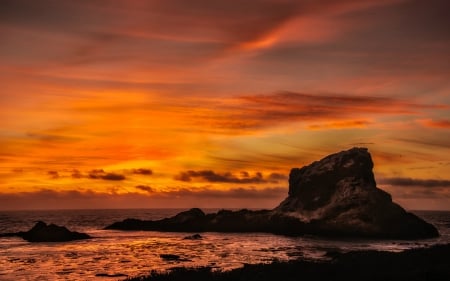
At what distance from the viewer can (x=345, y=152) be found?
117500 millimetres

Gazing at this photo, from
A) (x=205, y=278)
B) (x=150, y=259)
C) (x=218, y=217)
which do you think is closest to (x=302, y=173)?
(x=218, y=217)

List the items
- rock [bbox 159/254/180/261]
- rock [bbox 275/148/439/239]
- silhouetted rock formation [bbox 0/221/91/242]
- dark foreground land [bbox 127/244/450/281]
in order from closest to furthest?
1. dark foreground land [bbox 127/244/450/281]
2. rock [bbox 159/254/180/261]
3. silhouetted rock formation [bbox 0/221/91/242]
4. rock [bbox 275/148/439/239]

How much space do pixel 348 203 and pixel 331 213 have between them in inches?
168

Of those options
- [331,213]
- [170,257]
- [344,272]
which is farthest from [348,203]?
[344,272]

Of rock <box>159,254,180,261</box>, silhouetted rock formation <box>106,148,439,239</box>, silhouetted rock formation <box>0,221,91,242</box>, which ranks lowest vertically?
rock <box>159,254,180,261</box>

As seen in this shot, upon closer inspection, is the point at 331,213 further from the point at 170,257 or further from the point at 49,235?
the point at 49,235

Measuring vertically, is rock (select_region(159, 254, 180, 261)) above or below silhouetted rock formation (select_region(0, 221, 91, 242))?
below

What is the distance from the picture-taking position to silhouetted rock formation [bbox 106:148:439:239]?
10294cm

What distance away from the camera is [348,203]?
106812mm

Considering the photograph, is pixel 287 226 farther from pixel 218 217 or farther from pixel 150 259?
pixel 150 259

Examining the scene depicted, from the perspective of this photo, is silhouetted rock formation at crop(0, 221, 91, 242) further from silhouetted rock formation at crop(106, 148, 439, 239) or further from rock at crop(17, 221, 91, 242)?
silhouetted rock formation at crop(106, 148, 439, 239)

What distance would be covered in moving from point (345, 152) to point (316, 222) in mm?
18884

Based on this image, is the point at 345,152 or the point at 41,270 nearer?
the point at 41,270

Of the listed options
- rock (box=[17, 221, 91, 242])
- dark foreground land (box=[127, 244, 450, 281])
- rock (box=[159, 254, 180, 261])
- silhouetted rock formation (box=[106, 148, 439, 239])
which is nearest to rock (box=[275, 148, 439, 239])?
silhouetted rock formation (box=[106, 148, 439, 239])
